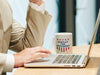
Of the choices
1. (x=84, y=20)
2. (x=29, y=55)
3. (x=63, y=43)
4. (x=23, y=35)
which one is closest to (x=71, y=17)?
(x=84, y=20)

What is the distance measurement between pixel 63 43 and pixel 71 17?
231 centimetres

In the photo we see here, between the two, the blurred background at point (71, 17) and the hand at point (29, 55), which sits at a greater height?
the hand at point (29, 55)

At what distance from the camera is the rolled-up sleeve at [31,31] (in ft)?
4.58

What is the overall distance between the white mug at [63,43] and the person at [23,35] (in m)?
0.12

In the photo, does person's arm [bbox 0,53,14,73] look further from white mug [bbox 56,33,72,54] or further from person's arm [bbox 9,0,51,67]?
person's arm [bbox 9,0,51,67]

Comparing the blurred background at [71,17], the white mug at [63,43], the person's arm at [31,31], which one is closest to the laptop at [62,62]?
the white mug at [63,43]

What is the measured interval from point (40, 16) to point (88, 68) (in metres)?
0.57

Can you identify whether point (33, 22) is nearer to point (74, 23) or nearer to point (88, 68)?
point (88, 68)

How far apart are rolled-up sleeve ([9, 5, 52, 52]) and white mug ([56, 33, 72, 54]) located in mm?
248

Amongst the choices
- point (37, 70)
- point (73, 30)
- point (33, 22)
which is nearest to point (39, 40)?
point (33, 22)

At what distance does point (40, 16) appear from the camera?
1386 millimetres

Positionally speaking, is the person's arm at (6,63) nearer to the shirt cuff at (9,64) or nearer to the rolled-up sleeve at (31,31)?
the shirt cuff at (9,64)

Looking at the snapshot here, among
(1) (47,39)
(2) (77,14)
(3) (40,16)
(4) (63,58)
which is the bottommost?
(1) (47,39)

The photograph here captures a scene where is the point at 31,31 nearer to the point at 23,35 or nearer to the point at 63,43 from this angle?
Result: the point at 23,35
